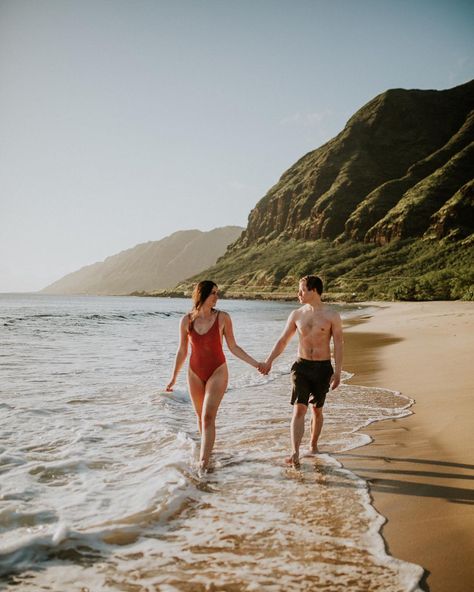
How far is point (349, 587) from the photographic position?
8.82 feet

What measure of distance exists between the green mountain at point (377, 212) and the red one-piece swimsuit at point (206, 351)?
4930 cm

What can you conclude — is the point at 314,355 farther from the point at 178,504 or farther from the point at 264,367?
the point at 178,504

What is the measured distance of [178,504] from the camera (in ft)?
13.1

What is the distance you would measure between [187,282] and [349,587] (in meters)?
169

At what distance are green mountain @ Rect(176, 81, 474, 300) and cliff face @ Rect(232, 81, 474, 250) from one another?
370 millimetres

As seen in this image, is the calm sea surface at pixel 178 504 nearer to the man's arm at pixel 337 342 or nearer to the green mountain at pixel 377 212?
the man's arm at pixel 337 342

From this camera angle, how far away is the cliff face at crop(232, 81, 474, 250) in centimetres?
10975

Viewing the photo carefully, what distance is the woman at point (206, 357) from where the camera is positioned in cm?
486

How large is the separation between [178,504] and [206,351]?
5.47 feet

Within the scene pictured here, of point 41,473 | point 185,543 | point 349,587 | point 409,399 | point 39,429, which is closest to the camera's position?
point 349,587

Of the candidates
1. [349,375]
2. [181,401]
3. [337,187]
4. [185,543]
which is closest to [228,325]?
[185,543]

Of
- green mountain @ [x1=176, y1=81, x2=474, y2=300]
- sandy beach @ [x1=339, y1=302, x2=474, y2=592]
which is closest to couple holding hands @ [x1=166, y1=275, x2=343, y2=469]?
sandy beach @ [x1=339, y1=302, x2=474, y2=592]

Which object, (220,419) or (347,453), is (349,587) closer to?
(347,453)

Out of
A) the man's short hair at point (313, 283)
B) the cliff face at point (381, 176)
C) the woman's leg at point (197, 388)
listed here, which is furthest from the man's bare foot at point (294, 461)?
the cliff face at point (381, 176)
